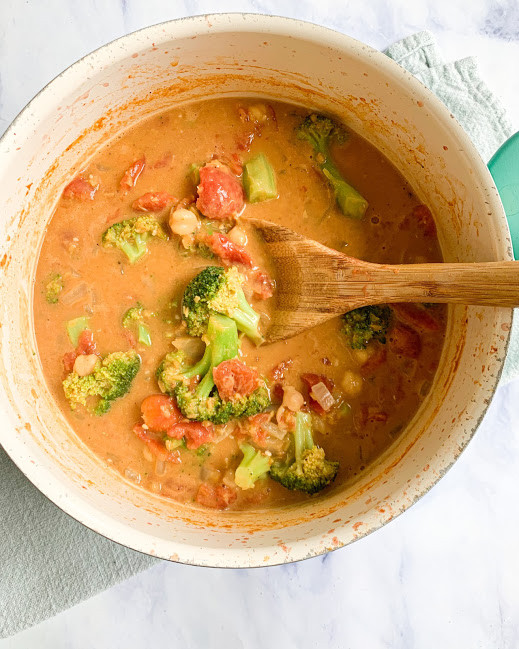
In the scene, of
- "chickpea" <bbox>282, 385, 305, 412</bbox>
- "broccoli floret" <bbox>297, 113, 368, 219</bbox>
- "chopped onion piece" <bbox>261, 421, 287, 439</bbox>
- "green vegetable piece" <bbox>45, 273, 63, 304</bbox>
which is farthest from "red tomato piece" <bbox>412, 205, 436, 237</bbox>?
"green vegetable piece" <bbox>45, 273, 63, 304</bbox>

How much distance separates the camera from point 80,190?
9.26ft

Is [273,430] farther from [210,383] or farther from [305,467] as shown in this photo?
[210,383]

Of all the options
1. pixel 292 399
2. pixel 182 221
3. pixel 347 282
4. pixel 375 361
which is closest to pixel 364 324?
pixel 375 361

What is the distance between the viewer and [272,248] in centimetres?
275

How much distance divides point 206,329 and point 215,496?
708 millimetres

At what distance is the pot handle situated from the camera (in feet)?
9.53

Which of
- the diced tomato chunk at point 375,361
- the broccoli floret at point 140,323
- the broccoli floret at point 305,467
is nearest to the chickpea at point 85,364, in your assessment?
the broccoli floret at point 140,323

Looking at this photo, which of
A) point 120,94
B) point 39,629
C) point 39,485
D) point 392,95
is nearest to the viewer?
point 39,485

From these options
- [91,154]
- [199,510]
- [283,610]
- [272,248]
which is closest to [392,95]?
[272,248]

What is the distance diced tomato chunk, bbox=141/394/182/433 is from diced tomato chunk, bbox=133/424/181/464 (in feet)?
0.19

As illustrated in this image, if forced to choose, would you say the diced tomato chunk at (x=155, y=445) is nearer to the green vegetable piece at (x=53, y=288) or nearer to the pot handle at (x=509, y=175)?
the green vegetable piece at (x=53, y=288)

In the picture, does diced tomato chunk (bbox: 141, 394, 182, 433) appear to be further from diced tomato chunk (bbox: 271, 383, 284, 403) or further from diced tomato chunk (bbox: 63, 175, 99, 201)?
diced tomato chunk (bbox: 63, 175, 99, 201)

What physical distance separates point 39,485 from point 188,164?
1.43 meters

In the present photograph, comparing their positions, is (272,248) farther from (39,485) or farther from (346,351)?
(39,485)
